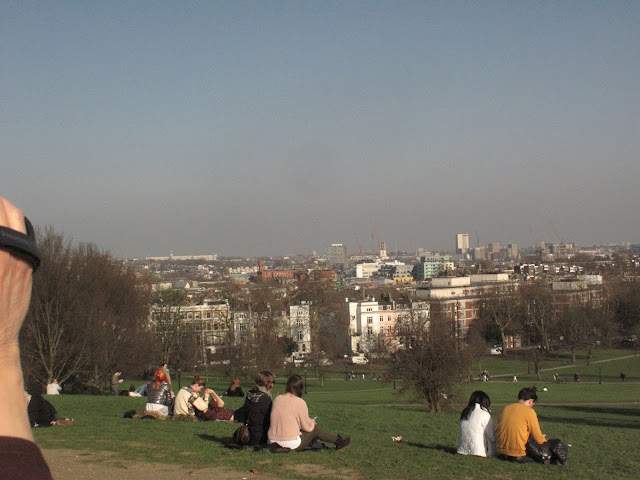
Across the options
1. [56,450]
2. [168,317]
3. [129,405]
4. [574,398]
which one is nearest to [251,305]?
[168,317]

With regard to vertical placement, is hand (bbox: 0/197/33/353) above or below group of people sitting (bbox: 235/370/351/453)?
above

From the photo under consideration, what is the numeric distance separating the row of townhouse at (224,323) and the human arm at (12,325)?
161ft

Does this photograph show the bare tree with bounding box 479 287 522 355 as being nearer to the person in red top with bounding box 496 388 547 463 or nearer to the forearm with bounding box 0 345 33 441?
the person in red top with bounding box 496 388 547 463

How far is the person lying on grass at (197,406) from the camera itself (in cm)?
1415

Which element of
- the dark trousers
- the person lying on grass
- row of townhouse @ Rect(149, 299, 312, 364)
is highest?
row of townhouse @ Rect(149, 299, 312, 364)

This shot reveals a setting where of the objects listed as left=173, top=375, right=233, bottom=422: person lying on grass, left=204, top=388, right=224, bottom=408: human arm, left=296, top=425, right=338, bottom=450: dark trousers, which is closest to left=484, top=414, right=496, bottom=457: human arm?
left=296, top=425, right=338, bottom=450: dark trousers

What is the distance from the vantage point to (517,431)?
10172 mm

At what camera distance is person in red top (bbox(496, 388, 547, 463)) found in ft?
33.4

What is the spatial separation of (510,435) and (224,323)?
198 feet

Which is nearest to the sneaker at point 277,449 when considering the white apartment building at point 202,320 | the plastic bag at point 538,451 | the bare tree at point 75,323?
the plastic bag at point 538,451

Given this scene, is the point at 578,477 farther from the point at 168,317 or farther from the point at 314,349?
the point at 314,349

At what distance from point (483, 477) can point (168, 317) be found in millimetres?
44257

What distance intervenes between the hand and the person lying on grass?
13.0 m

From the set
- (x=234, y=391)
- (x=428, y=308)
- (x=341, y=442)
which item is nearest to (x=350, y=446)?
(x=341, y=442)
